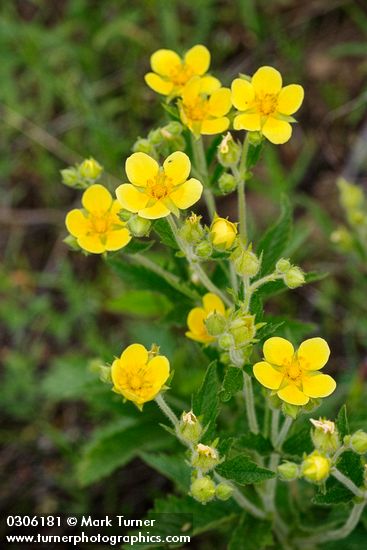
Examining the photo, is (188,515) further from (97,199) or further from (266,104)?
(266,104)

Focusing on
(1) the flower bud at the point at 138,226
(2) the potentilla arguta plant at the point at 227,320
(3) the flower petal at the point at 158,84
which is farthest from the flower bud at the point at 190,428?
(3) the flower petal at the point at 158,84

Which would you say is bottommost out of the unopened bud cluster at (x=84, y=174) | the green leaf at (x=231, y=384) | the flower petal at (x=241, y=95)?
the green leaf at (x=231, y=384)

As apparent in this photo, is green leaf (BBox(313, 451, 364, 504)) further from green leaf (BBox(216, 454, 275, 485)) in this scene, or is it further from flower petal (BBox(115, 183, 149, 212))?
flower petal (BBox(115, 183, 149, 212))

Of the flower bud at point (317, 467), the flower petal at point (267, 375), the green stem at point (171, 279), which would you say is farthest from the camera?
the green stem at point (171, 279)

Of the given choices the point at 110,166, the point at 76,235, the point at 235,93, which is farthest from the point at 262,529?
the point at 110,166

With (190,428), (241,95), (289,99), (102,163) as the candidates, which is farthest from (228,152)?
(102,163)

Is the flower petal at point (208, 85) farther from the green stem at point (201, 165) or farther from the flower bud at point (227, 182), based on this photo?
the flower bud at point (227, 182)

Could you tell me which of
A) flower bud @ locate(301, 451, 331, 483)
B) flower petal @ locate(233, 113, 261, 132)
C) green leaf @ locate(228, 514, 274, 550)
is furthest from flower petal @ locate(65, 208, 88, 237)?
green leaf @ locate(228, 514, 274, 550)
